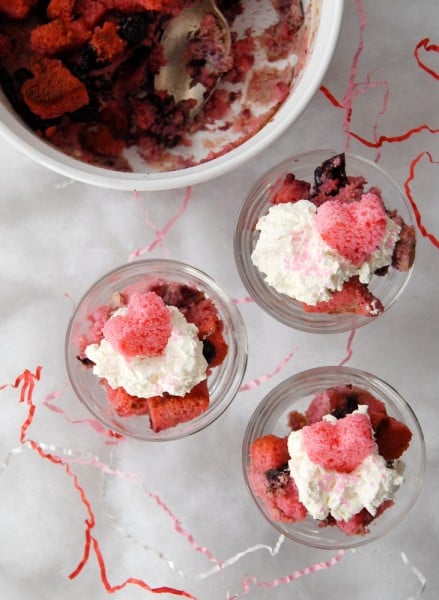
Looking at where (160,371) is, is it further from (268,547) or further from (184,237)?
(268,547)

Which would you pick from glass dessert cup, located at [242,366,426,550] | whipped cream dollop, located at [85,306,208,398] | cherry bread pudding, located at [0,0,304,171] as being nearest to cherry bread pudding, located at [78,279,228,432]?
whipped cream dollop, located at [85,306,208,398]

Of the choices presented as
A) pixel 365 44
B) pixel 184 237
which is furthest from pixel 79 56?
pixel 365 44

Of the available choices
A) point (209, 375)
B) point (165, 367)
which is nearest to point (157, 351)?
point (165, 367)

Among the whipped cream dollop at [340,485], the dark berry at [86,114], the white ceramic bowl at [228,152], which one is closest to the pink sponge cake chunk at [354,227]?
the white ceramic bowl at [228,152]

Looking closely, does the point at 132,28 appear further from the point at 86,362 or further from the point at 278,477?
the point at 278,477

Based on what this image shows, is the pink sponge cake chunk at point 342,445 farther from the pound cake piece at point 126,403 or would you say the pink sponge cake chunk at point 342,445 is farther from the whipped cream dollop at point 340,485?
the pound cake piece at point 126,403

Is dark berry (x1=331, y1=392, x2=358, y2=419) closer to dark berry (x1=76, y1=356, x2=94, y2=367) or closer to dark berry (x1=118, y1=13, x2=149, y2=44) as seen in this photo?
dark berry (x1=76, y1=356, x2=94, y2=367)

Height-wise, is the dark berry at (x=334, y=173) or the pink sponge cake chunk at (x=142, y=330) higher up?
the dark berry at (x=334, y=173)
